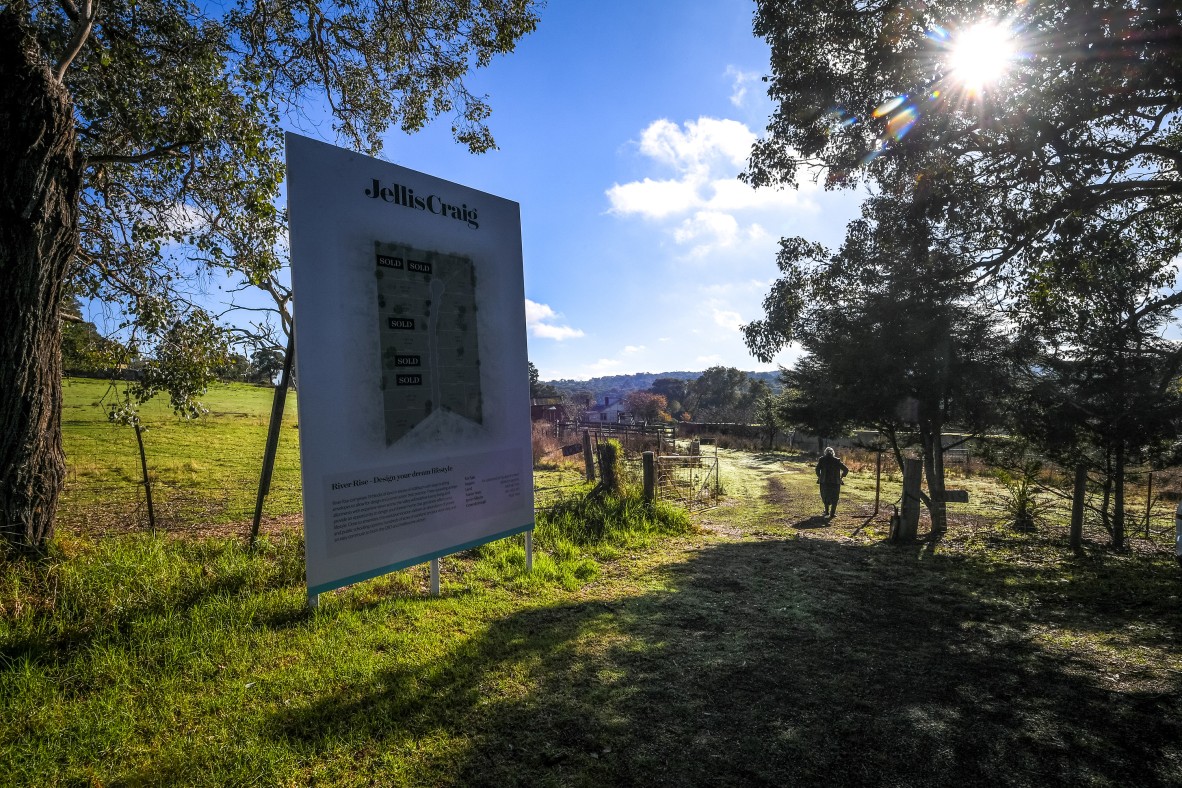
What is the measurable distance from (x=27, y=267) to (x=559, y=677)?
541cm

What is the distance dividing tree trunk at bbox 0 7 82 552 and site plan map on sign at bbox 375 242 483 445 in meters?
2.78

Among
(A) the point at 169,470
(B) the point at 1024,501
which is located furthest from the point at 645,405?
(A) the point at 169,470

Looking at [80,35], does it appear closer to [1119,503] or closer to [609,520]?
[609,520]

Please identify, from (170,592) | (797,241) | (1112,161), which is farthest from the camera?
(797,241)

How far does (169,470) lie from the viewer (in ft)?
39.3

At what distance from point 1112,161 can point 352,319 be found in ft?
35.0

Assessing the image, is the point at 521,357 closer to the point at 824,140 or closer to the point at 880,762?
the point at 880,762

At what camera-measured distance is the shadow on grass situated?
2.65 m

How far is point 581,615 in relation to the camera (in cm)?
487

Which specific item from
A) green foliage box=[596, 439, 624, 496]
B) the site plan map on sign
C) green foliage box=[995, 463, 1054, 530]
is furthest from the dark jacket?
the site plan map on sign

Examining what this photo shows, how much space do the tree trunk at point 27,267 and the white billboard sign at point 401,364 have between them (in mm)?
2277

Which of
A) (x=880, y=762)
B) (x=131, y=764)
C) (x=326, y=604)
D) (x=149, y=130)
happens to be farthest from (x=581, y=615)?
(x=149, y=130)

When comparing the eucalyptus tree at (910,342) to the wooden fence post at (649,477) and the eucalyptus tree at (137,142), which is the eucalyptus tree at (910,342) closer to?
the wooden fence post at (649,477)

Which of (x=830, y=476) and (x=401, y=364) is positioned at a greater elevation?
(x=401, y=364)
